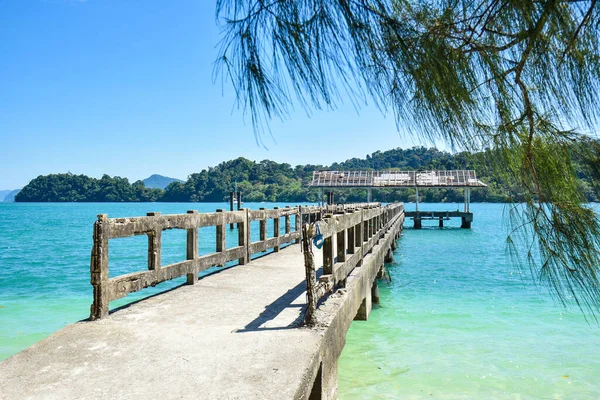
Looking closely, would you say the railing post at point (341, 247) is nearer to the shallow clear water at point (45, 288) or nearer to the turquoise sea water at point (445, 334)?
the turquoise sea water at point (445, 334)

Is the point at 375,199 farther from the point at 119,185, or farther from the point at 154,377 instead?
the point at 119,185

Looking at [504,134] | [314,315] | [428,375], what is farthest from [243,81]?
[428,375]

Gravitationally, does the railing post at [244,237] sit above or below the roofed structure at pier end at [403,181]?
below

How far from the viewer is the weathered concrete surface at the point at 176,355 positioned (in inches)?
107

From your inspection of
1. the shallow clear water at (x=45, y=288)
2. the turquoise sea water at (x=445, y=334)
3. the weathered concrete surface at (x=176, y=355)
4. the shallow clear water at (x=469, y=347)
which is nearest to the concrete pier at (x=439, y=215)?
the shallow clear water at (x=45, y=288)

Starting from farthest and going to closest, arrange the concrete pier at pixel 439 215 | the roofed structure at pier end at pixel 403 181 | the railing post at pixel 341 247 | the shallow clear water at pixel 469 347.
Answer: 1. the concrete pier at pixel 439 215
2. the roofed structure at pier end at pixel 403 181
3. the shallow clear water at pixel 469 347
4. the railing post at pixel 341 247

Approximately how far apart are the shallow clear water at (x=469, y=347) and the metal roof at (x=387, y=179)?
953 inches

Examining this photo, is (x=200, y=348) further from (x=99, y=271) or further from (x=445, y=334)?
(x=445, y=334)

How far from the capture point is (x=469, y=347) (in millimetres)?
7957

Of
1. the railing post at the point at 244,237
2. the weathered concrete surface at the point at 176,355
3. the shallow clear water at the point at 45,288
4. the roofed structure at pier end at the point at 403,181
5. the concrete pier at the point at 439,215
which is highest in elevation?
the roofed structure at pier end at the point at 403,181

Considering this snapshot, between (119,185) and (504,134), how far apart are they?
185369 millimetres

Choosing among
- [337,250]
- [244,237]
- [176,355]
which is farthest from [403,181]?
[176,355]

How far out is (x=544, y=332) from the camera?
925 centimetres

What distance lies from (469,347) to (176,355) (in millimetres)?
5991
